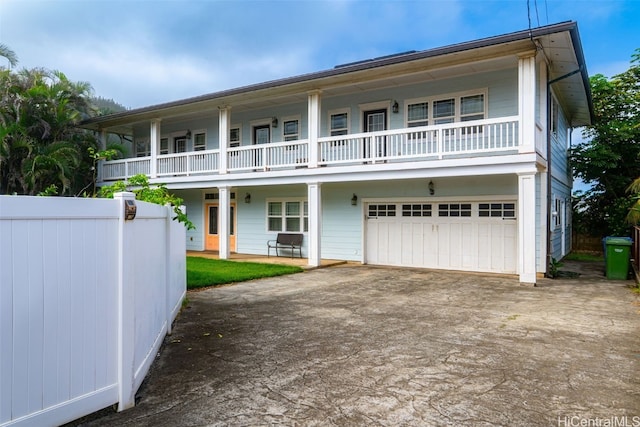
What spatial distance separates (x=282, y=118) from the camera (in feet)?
49.8

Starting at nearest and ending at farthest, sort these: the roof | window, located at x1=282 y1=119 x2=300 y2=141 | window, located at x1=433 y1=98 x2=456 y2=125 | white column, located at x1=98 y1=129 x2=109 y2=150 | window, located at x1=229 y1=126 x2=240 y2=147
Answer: the roof, window, located at x1=433 y1=98 x2=456 y2=125, window, located at x1=282 y1=119 x2=300 y2=141, window, located at x1=229 y1=126 x2=240 y2=147, white column, located at x1=98 y1=129 x2=109 y2=150

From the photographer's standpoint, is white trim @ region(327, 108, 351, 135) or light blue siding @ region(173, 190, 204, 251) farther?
light blue siding @ region(173, 190, 204, 251)

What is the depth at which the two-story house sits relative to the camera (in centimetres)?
981

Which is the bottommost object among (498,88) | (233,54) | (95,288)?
(95,288)

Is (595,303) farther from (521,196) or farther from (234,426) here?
(234,426)

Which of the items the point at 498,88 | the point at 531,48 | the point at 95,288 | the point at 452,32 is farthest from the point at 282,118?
the point at 452,32

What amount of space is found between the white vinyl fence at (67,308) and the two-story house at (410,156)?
8441 mm

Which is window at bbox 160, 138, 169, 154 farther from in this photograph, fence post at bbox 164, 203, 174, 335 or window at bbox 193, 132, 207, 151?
fence post at bbox 164, 203, 174, 335

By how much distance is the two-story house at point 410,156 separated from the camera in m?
9.81

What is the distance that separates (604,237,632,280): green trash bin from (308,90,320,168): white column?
813cm

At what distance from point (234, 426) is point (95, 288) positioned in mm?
1434

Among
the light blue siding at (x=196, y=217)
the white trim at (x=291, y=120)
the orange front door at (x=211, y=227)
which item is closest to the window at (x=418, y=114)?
the white trim at (x=291, y=120)

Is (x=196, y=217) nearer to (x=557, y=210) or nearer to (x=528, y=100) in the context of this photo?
(x=528, y=100)

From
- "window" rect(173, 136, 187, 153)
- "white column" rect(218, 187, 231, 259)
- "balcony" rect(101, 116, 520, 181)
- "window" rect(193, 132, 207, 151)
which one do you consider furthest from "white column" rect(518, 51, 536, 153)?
"window" rect(173, 136, 187, 153)
